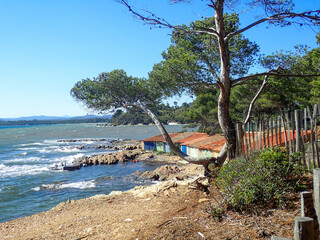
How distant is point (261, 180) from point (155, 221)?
78.4 inches

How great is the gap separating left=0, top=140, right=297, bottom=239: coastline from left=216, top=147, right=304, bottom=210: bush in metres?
0.28

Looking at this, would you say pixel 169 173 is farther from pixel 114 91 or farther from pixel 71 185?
pixel 114 91

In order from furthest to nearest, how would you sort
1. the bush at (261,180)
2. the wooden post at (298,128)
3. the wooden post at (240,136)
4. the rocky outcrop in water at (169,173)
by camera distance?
the rocky outcrop in water at (169,173)
the wooden post at (240,136)
the wooden post at (298,128)
the bush at (261,180)

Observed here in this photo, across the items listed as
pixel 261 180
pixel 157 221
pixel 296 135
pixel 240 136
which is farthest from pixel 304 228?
pixel 240 136

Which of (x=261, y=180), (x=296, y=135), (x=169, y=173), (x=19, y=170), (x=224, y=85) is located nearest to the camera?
(x=261, y=180)

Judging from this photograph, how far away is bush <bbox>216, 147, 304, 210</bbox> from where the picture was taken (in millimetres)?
4660

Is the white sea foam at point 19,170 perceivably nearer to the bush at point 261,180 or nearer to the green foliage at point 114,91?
the green foliage at point 114,91

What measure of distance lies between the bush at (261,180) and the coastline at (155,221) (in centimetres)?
28

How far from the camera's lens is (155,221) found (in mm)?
5117

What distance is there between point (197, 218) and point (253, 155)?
2.19 m

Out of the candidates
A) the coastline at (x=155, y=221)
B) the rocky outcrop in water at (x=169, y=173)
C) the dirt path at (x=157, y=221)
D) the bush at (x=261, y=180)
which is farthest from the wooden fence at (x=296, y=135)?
the rocky outcrop in water at (x=169, y=173)

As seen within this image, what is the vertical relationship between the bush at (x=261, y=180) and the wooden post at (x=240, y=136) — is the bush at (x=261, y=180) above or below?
below

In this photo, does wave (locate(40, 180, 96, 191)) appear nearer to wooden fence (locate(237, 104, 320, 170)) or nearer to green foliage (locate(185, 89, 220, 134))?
wooden fence (locate(237, 104, 320, 170))

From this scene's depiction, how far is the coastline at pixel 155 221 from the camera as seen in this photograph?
164 inches
